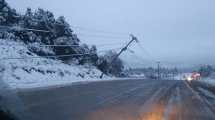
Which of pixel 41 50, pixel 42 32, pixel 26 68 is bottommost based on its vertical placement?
pixel 26 68

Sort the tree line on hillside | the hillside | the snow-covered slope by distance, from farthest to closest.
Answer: the tree line on hillside
the hillside
the snow-covered slope

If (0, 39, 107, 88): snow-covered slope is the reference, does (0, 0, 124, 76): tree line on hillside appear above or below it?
above

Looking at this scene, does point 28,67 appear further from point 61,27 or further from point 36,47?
point 61,27

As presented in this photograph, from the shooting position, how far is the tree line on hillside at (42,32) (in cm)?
5638

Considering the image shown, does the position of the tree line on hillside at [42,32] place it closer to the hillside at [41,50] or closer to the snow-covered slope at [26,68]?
the hillside at [41,50]

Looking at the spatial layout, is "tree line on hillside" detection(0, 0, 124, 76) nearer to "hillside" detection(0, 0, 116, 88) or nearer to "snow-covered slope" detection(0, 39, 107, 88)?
"hillside" detection(0, 0, 116, 88)

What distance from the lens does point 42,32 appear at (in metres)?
63.0

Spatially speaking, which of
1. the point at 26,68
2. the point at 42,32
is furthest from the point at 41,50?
the point at 26,68

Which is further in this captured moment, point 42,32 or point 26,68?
point 42,32

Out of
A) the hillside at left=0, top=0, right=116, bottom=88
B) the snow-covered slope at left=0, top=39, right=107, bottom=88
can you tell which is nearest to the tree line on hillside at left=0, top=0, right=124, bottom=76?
the hillside at left=0, top=0, right=116, bottom=88

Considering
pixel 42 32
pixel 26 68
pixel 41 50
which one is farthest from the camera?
pixel 42 32

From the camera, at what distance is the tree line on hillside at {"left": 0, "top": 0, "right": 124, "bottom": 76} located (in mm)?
56375

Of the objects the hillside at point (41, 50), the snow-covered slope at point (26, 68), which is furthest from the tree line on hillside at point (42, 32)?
the snow-covered slope at point (26, 68)

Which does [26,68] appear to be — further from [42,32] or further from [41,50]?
[42,32]
